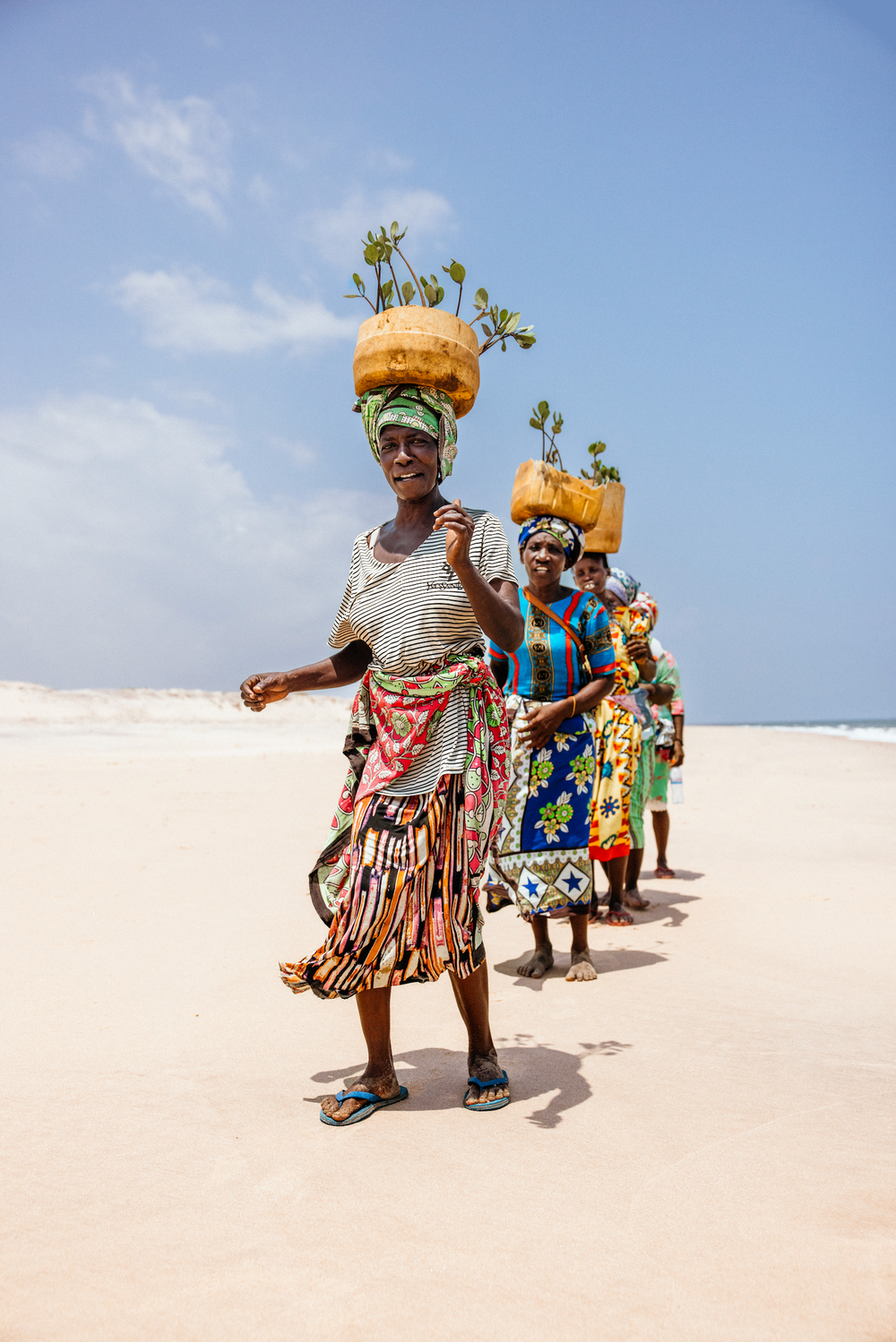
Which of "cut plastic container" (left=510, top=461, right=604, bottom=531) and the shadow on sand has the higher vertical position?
"cut plastic container" (left=510, top=461, right=604, bottom=531)

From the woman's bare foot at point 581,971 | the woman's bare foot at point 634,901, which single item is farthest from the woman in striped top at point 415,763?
the woman's bare foot at point 634,901

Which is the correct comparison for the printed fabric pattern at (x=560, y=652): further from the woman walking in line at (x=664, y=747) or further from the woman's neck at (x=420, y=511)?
the woman walking in line at (x=664, y=747)

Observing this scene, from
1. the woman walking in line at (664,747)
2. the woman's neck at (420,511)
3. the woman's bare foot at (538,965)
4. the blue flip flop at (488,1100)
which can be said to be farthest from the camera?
the woman walking in line at (664,747)

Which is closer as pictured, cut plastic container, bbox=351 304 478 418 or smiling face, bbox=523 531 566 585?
cut plastic container, bbox=351 304 478 418

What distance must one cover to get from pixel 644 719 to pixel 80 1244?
579 centimetres

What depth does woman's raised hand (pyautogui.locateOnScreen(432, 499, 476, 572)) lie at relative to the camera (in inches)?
116

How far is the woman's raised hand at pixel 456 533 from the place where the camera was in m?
2.94

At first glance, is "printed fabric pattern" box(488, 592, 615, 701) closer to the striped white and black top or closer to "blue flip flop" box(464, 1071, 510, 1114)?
the striped white and black top

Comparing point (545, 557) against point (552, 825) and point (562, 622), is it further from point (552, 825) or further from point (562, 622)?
point (552, 825)

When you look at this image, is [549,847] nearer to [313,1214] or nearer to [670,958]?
[670,958]

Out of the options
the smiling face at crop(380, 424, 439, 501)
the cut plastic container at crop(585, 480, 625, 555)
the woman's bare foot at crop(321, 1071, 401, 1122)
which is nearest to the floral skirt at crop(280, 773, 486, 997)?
the woman's bare foot at crop(321, 1071, 401, 1122)

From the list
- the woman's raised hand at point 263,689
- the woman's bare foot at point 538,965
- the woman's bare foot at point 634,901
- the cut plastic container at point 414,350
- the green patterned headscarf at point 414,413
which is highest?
the cut plastic container at point 414,350

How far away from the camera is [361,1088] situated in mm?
3264

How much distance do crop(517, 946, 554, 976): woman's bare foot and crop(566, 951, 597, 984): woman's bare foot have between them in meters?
0.17
